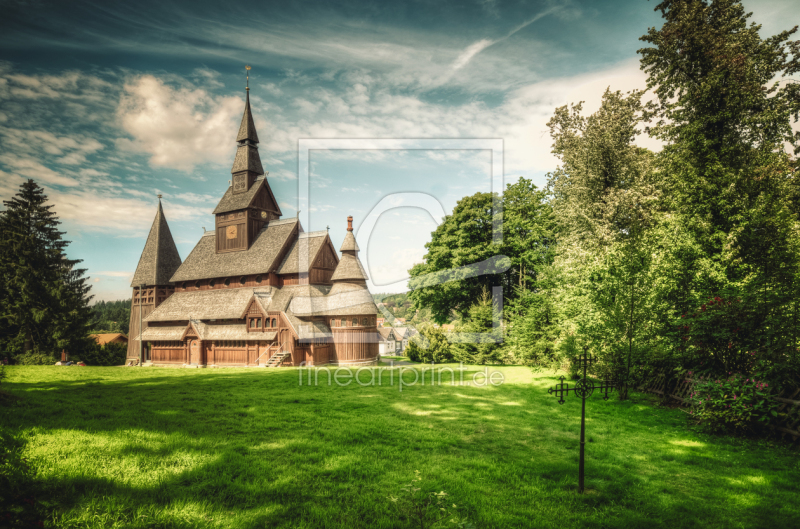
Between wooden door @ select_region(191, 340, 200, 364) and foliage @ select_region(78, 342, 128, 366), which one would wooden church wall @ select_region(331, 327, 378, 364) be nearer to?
wooden door @ select_region(191, 340, 200, 364)

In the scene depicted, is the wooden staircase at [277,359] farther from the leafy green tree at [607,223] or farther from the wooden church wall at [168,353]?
the leafy green tree at [607,223]

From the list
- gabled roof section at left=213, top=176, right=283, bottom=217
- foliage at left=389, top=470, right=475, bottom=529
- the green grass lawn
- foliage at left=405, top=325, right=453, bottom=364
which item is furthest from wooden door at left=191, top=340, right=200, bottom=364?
foliage at left=389, top=470, right=475, bottom=529

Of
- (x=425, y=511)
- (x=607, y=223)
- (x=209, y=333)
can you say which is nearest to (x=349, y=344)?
(x=209, y=333)

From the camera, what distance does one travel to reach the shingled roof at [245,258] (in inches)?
1264

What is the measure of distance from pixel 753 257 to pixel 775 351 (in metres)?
6.54

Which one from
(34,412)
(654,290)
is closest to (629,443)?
(654,290)

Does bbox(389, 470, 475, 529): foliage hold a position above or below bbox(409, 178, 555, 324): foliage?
below

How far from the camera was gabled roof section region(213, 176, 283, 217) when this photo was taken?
34875 mm

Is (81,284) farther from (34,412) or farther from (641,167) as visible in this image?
(641,167)

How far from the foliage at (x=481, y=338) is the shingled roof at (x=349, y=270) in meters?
9.21

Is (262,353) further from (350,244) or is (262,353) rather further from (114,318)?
(114,318)

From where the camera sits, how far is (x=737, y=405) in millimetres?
8727

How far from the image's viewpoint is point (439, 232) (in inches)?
1394

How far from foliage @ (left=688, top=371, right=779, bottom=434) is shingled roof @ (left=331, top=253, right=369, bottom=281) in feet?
76.1
